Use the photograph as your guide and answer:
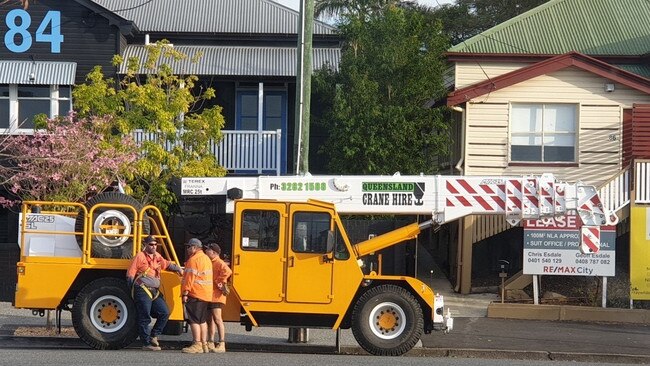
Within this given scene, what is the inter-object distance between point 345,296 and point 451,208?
7.30ft

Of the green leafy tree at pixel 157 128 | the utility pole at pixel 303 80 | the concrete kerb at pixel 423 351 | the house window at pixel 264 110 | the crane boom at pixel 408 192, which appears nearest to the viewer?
the crane boom at pixel 408 192

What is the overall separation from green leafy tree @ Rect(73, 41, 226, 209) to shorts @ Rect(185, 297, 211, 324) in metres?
5.09

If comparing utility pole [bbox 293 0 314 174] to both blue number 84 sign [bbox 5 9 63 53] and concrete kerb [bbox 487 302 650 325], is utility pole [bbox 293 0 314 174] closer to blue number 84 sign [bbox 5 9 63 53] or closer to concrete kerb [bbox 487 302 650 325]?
concrete kerb [bbox 487 302 650 325]

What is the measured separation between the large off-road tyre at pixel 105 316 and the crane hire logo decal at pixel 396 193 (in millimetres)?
4064

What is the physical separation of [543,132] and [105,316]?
12.8 meters

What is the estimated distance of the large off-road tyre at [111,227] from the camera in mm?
14984

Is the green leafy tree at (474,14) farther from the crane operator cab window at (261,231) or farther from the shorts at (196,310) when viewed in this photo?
the shorts at (196,310)

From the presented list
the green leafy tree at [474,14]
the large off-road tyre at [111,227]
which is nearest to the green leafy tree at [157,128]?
the large off-road tyre at [111,227]

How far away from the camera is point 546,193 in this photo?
1540 cm

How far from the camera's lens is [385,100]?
24.8 metres

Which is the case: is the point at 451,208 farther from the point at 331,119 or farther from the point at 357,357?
the point at 331,119

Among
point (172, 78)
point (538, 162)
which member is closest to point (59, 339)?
point (172, 78)

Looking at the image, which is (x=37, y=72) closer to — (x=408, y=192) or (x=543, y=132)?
(x=543, y=132)

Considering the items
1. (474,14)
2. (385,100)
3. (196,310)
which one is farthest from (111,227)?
(474,14)
